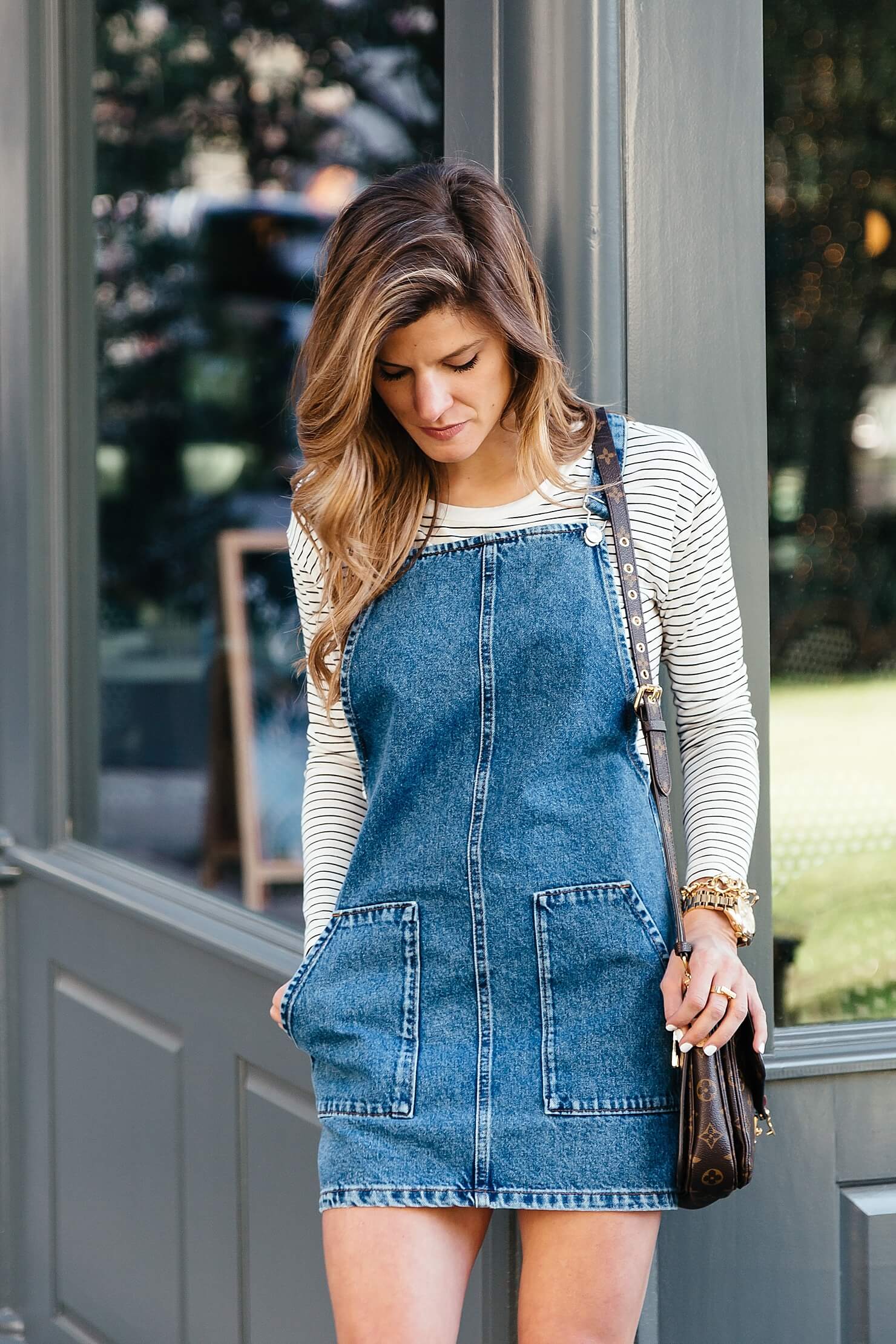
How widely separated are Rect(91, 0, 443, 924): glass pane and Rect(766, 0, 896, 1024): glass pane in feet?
5.06

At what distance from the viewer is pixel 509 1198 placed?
1.47 metres

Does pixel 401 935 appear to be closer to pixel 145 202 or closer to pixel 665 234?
pixel 665 234

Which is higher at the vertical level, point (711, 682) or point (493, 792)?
point (711, 682)

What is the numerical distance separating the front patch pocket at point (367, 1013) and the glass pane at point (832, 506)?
728 millimetres

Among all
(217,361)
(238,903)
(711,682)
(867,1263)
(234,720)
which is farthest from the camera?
(217,361)

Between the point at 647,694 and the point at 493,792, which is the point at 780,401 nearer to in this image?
the point at 647,694

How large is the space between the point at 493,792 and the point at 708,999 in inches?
11.7

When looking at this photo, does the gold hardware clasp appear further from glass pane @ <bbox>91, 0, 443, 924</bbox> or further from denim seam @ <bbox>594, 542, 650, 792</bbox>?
glass pane @ <bbox>91, 0, 443, 924</bbox>

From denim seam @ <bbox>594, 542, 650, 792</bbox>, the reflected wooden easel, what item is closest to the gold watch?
denim seam @ <bbox>594, 542, 650, 792</bbox>

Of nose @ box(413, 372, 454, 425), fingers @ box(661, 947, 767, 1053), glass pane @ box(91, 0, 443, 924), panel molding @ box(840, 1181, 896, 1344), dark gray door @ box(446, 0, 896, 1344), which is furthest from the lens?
glass pane @ box(91, 0, 443, 924)

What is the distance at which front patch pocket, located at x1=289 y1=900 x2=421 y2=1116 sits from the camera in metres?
1.51

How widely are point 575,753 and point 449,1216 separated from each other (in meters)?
0.49

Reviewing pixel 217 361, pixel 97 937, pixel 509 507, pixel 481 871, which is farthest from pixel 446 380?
pixel 217 361

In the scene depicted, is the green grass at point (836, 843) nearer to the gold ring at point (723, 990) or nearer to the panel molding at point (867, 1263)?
the panel molding at point (867, 1263)
